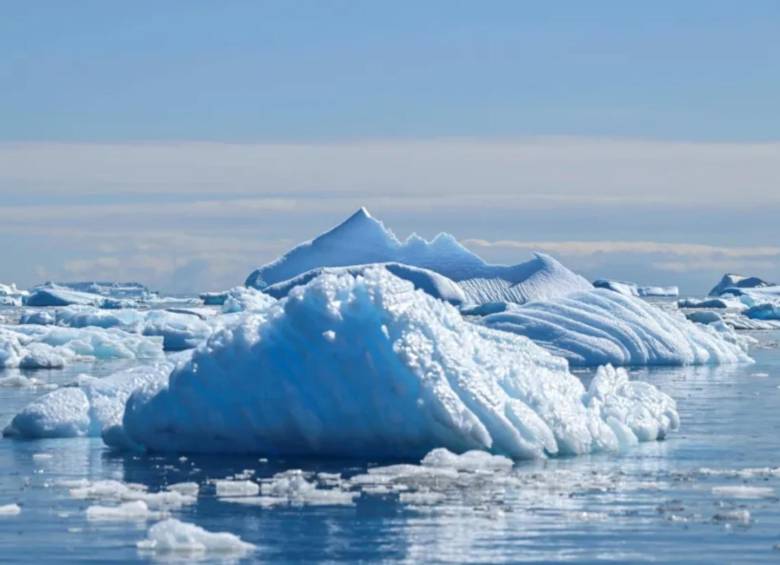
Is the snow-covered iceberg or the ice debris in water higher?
the snow-covered iceberg

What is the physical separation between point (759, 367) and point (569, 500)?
1822 centimetres

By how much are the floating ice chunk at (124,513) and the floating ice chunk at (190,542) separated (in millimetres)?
993

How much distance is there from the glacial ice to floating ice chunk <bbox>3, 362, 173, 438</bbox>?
12210mm

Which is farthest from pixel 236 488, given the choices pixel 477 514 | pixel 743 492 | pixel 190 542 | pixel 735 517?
pixel 743 492

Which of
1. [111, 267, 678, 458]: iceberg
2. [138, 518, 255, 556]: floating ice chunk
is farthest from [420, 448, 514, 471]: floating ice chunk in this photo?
[138, 518, 255, 556]: floating ice chunk

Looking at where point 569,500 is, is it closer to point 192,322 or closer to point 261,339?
point 261,339

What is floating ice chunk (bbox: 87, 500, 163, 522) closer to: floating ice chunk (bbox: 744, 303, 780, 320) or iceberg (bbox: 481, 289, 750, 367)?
iceberg (bbox: 481, 289, 750, 367)

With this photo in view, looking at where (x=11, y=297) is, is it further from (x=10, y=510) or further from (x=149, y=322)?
(x=10, y=510)

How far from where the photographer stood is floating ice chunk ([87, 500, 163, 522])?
9.62 metres

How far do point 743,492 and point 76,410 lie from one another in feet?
21.9

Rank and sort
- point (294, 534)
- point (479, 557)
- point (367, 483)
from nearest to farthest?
point (479, 557)
point (294, 534)
point (367, 483)

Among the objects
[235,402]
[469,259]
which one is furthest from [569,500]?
[469,259]

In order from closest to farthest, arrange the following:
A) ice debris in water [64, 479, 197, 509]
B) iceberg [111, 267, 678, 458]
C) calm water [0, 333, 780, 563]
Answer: calm water [0, 333, 780, 563]
ice debris in water [64, 479, 197, 509]
iceberg [111, 267, 678, 458]

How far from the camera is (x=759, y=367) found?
27.9 m
